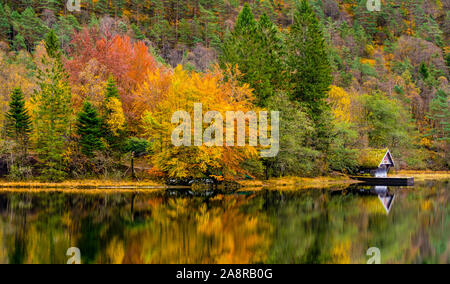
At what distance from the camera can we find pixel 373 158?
4825 cm

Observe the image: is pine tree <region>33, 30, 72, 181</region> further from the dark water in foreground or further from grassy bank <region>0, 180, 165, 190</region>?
the dark water in foreground

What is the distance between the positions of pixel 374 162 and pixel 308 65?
41.1 feet

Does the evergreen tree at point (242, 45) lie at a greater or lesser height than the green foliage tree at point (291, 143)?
greater

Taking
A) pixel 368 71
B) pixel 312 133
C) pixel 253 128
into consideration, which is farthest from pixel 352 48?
pixel 253 128

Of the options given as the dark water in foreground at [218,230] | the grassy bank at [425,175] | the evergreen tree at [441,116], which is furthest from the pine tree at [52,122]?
the evergreen tree at [441,116]

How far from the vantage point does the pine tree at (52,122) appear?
35844 millimetres

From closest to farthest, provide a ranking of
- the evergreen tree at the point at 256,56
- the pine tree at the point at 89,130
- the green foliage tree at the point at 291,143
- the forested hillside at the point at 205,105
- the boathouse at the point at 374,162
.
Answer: the forested hillside at the point at 205,105
the pine tree at the point at 89,130
the green foliage tree at the point at 291,143
the evergreen tree at the point at 256,56
the boathouse at the point at 374,162

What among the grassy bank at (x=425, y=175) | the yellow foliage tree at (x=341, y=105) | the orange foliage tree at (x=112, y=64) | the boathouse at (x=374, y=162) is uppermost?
the orange foliage tree at (x=112, y=64)

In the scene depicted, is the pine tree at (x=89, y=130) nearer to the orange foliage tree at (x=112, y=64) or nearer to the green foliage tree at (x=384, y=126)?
the orange foliage tree at (x=112, y=64)

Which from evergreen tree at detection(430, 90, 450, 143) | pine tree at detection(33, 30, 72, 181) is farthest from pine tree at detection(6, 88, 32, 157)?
evergreen tree at detection(430, 90, 450, 143)

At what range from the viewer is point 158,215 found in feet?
67.0

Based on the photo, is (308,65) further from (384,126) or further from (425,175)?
(425,175)

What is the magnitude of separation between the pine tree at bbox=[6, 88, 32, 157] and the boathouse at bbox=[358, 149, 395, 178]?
109 feet

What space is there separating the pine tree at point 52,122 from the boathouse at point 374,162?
30.4 meters
